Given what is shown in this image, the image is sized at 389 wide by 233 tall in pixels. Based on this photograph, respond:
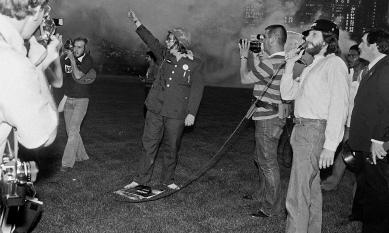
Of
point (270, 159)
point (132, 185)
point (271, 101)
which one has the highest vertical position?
point (271, 101)

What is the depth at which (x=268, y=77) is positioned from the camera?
19.5ft

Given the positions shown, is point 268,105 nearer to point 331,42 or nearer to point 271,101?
point 271,101

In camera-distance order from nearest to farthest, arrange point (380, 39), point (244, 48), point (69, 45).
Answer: point (380, 39) → point (244, 48) → point (69, 45)

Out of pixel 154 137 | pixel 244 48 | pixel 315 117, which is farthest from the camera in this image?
pixel 154 137

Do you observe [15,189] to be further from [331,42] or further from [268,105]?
[268,105]

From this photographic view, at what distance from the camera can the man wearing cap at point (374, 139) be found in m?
4.60

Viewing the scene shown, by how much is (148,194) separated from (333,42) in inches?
134

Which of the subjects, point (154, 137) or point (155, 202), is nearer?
point (155, 202)

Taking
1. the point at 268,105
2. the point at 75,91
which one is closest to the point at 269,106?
the point at 268,105

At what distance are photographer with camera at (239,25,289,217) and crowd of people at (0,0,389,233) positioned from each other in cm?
1

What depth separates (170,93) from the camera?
21.9 ft

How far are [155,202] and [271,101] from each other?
A: 2.12 metres

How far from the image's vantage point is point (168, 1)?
21250mm

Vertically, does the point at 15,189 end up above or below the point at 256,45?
below
